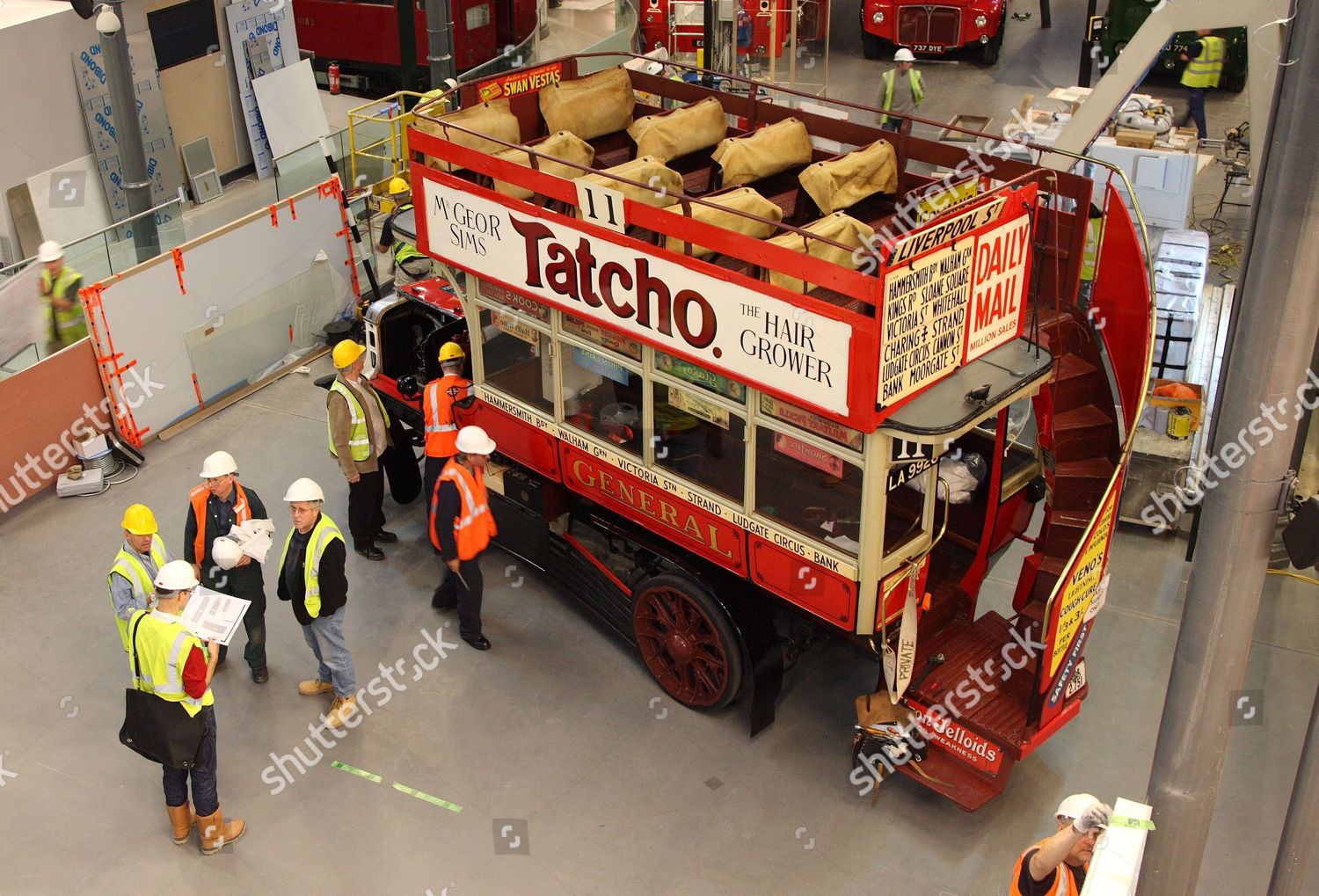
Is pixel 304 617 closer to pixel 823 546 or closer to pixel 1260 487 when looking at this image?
pixel 823 546

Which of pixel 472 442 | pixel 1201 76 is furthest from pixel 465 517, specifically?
pixel 1201 76

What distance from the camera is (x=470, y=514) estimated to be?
855cm

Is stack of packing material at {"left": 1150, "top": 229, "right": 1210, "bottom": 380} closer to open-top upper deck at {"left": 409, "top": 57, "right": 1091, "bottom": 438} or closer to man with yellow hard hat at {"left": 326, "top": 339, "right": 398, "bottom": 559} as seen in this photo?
open-top upper deck at {"left": 409, "top": 57, "right": 1091, "bottom": 438}

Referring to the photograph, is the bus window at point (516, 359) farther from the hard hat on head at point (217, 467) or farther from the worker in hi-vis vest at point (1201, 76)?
the worker in hi-vis vest at point (1201, 76)

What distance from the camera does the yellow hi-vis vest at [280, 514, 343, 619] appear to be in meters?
7.75

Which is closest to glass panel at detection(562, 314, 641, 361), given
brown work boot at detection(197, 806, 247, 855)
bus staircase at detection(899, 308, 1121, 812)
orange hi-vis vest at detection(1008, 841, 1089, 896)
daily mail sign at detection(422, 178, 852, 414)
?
daily mail sign at detection(422, 178, 852, 414)

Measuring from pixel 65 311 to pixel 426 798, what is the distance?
5379 mm

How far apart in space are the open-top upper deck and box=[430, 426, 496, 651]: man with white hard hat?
3.44ft

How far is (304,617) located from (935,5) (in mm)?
15427

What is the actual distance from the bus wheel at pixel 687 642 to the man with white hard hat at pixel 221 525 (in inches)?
96.7

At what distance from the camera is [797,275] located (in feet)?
22.0

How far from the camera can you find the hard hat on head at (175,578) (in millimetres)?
6766

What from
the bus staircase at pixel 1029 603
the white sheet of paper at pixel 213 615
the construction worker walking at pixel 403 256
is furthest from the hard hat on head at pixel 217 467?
the bus staircase at pixel 1029 603

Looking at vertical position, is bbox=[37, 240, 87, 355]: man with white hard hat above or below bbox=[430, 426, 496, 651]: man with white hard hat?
above
